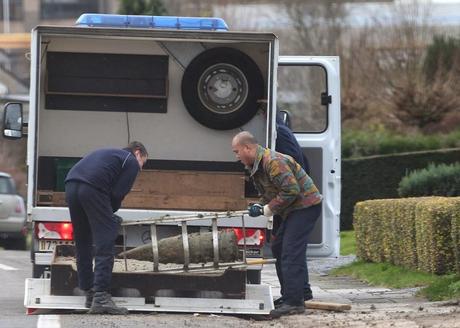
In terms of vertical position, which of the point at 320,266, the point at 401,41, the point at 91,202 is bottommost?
the point at 320,266

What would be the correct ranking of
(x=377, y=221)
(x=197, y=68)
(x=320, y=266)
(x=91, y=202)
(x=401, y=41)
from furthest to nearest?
(x=401, y=41)
(x=320, y=266)
(x=377, y=221)
(x=197, y=68)
(x=91, y=202)

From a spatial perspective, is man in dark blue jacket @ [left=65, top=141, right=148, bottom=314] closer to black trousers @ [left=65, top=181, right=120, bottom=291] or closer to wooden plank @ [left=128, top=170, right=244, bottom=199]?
black trousers @ [left=65, top=181, right=120, bottom=291]

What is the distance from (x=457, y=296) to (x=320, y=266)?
18.6ft

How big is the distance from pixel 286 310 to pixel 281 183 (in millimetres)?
1117

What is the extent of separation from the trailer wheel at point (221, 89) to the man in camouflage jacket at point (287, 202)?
6.99 ft

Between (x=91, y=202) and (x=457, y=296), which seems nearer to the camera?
(x=91, y=202)

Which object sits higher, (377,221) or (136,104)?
(136,104)

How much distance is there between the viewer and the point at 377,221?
48.4 ft

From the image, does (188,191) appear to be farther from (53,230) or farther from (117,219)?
(117,219)

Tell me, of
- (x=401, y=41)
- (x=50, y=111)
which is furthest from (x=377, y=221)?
(x=401, y=41)

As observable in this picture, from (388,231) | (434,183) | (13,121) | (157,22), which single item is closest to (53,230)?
(13,121)

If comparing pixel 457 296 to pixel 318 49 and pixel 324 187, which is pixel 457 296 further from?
pixel 318 49

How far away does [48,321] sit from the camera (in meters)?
9.79

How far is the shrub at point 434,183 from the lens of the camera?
19641 mm
